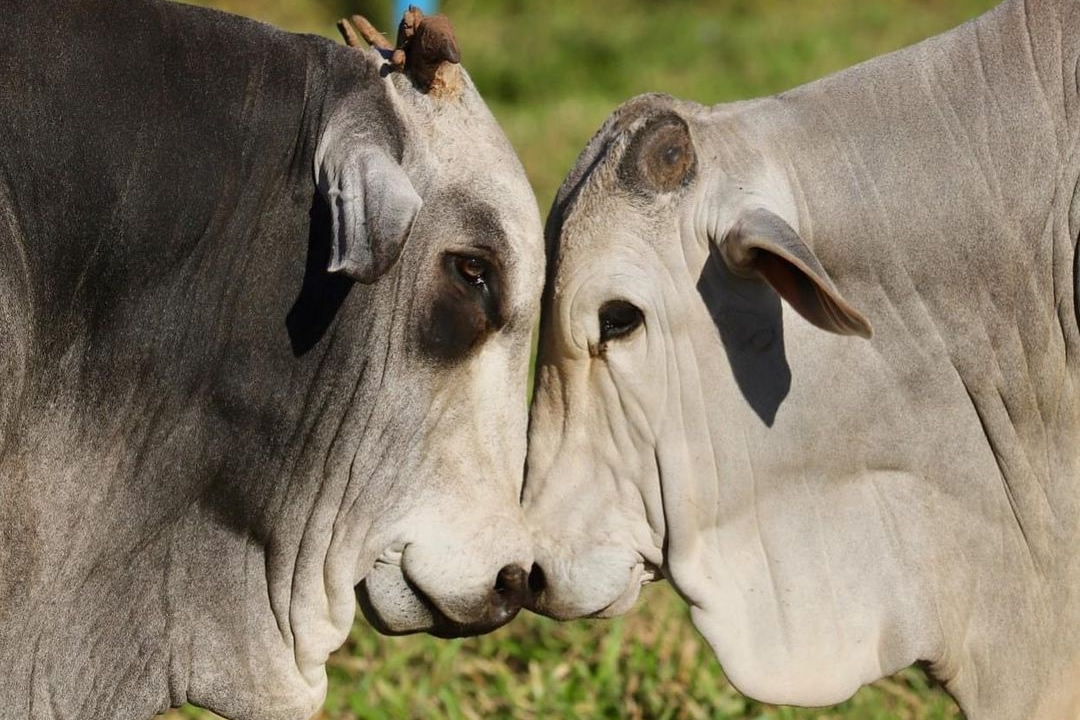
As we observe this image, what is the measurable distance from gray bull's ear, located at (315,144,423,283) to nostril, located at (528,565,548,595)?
0.82 meters

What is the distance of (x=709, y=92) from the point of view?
9.65 metres

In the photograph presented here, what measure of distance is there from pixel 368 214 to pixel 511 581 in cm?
84

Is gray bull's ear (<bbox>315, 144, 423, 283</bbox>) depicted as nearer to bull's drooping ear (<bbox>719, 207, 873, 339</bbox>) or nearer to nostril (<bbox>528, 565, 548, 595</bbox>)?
bull's drooping ear (<bbox>719, 207, 873, 339</bbox>)

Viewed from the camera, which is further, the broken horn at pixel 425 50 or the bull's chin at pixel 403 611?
the bull's chin at pixel 403 611

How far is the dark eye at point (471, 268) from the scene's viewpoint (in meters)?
3.52

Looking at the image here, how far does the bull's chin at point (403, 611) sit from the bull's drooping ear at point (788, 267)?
32.2 inches

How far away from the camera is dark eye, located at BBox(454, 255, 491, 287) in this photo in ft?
11.5

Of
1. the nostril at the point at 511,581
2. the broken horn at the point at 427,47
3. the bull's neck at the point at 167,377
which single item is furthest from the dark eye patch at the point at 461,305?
the nostril at the point at 511,581

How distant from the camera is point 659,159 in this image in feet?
12.2

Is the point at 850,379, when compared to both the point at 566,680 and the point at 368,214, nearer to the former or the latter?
the point at 368,214

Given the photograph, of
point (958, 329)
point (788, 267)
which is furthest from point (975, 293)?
point (788, 267)

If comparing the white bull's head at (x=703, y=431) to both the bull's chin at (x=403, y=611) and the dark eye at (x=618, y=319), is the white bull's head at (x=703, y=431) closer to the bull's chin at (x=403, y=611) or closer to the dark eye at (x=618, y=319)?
the dark eye at (x=618, y=319)

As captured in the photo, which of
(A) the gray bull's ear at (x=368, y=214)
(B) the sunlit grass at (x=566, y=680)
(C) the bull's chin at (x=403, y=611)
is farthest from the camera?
(B) the sunlit grass at (x=566, y=680)

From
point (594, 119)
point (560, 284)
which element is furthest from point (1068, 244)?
point (594, 119)
